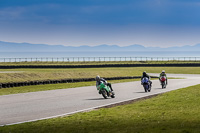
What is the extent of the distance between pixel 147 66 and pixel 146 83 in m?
71.2

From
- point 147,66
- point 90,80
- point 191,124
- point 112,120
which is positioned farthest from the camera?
point 147,66

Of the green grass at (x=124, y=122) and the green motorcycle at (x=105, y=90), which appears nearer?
the green grass at (x=124, y=122)

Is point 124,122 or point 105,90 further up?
point 105,90

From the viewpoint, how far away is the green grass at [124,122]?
38.0 feet

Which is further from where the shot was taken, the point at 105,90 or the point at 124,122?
the point at 105,90

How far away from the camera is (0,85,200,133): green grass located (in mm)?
11570

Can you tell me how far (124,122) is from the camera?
1310 centimetres

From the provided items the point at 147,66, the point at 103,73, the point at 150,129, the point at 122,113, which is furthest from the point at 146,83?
the point at 147,66

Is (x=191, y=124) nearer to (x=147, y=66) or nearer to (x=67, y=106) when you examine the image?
(x=67, y=106)

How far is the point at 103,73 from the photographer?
5859cm

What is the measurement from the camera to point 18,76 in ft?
145

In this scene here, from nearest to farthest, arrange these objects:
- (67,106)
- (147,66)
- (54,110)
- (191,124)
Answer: (191,124) < (54,110) < (67,106) < (147,66)

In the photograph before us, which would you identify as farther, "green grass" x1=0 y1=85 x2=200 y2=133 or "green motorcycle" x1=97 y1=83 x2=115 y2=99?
"green motorcycle" x1=97 y1=83 x2=115 y2=99

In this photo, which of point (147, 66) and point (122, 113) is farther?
point (147, 66)
